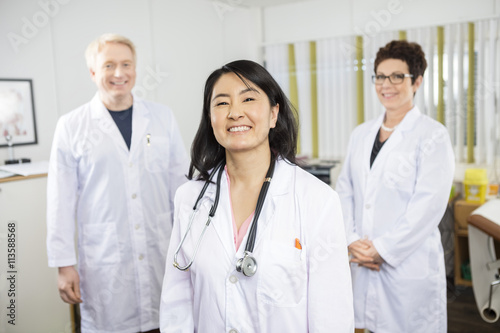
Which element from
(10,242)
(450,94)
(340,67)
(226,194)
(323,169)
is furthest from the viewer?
(340,67)

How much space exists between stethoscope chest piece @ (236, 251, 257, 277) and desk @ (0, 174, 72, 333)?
6.36 feet

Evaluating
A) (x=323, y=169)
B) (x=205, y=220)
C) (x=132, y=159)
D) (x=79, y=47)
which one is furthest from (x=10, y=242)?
(x=323, y=169)

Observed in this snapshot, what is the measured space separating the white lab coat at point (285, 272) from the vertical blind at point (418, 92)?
11.4 feet

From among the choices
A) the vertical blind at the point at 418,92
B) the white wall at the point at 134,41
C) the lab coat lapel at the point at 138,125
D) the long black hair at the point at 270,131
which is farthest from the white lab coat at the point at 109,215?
the vertical blind at the point at 418,92

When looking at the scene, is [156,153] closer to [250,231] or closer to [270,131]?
[270,131]

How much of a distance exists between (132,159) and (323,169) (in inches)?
108

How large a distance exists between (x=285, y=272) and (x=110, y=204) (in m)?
1.11

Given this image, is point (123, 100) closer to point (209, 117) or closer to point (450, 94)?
point (209, 117)

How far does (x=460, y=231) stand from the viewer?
377cm

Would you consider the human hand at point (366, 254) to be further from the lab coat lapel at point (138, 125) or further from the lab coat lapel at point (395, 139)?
the lab coat lapel at point (138, 125)

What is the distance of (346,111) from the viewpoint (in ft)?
15.8

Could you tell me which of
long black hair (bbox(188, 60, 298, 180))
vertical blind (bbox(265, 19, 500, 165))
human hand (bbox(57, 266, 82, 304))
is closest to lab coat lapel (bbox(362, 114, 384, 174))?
long black hair (bbox(188, 60, 298, 180))

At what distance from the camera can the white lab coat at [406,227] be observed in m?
1.85

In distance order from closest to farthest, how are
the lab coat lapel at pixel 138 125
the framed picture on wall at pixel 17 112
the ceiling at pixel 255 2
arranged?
1. the lab coat lapel at pixel 138 125
2. the framed picture on wall at pixel 17 112
3. the ceiling at pixel 255 2
